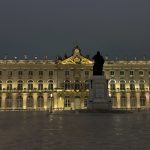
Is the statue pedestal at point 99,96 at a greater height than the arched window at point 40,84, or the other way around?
the arched window at point 40,84

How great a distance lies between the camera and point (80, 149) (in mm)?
9594

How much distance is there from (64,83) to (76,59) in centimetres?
663

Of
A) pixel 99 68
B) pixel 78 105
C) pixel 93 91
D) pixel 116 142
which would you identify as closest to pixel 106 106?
pixel 93 91

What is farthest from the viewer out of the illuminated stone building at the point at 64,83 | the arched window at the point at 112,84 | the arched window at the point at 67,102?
the arched window at the point at 112,84

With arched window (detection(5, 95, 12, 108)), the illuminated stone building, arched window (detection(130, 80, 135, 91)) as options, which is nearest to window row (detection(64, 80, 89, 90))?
the illuminated stone building

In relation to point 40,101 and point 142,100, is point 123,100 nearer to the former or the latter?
point 142,100

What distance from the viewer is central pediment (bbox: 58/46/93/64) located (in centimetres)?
8738

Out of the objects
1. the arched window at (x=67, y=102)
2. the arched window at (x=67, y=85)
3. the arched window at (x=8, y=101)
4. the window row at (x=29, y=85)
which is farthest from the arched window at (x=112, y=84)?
the arched window at (x=8, y=101)

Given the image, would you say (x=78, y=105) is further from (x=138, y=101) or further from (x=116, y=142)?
(x=116, y=142)

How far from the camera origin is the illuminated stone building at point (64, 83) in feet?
277

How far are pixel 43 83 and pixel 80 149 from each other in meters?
77.4

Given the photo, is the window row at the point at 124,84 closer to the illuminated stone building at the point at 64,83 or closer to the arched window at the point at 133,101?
the illuminated stone building at the point at 64,83

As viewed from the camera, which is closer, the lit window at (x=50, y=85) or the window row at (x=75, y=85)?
the window row at (x=75, y=85)

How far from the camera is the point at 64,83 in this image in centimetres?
8631
